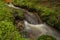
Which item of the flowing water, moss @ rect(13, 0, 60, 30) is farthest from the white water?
moss @ rect(13, 0, 60, 30)

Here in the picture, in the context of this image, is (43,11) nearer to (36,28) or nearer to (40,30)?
(36,28)

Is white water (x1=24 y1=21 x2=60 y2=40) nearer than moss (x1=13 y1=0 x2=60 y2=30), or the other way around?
white water (x1=24 y1=21 x2=60 y2=40)

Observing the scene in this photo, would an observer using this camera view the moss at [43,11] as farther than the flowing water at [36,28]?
Yes

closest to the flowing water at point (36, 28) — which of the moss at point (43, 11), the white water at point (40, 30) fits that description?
the white water at point (40, 30)

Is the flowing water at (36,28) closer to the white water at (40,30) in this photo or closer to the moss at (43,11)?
the white water at (40,30)

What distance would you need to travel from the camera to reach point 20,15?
37.5 ft

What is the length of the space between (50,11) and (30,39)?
12.1ft

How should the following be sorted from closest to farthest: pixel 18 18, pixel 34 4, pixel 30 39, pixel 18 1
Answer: pixel 30 39, pixel 18 18, pixel 34 4, pixel 18 1

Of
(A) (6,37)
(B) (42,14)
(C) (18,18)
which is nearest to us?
(A) (6,37)

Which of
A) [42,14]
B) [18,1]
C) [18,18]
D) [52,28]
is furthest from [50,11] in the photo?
[18,1]

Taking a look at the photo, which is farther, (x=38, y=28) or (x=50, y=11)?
(x=50, y=11)

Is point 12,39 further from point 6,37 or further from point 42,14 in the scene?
point 42,14

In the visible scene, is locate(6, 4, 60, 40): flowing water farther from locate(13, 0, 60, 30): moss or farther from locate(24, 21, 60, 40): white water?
locate(13, 0, 60, 30): moss

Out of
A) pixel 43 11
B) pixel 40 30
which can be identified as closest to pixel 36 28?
pixel 40 30
